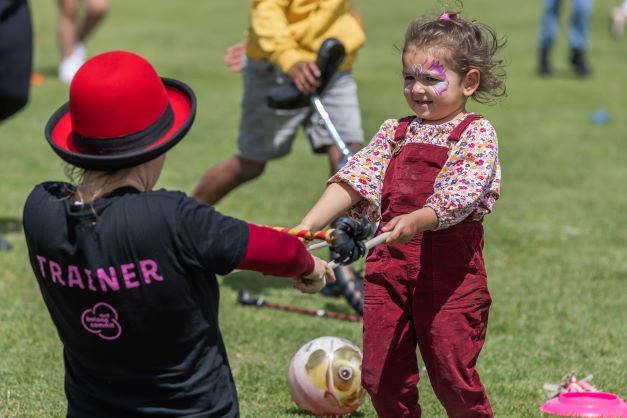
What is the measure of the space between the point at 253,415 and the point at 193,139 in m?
6.74

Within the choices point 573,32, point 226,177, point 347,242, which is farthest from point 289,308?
point 573,32

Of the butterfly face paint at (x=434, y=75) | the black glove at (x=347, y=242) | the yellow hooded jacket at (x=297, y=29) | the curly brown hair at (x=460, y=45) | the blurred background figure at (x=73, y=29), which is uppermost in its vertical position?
the curly brown hair at (x=460, y=45)

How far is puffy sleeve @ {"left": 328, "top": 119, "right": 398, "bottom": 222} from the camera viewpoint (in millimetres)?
3860

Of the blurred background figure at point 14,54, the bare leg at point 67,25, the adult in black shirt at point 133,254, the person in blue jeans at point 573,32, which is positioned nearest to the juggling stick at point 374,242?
the adult in black shirt at point 133,254

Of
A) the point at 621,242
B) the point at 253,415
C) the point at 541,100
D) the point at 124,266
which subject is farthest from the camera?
the point at 541,100

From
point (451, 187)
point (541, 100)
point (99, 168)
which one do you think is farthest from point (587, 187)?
point (99, 168)

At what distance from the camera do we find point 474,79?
3924mm

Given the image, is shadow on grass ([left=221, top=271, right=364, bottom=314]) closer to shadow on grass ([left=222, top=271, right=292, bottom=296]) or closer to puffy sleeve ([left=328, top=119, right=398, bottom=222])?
shadow on grass ([left=222, top=271, right=292, bottom=296])

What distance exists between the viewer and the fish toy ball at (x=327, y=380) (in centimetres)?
459

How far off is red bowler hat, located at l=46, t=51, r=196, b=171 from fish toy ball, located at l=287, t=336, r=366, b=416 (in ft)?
6.02

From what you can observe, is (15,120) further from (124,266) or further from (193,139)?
(124,266)

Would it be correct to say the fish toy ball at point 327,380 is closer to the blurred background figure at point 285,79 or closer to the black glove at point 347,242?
the black glove at point 347,242

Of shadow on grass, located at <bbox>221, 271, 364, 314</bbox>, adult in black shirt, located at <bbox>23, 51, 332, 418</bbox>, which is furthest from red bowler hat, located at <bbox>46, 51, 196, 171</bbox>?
shadow on grass, located at <bbox>221, 271, 364, 314</bbox>

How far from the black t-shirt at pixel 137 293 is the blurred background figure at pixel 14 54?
1.23 meters
